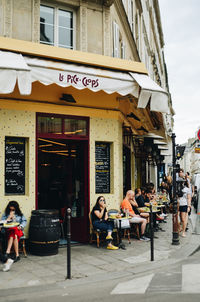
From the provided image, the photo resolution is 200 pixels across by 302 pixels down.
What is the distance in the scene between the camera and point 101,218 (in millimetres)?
9422

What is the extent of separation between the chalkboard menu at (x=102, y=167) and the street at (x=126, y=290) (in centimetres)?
Answer: 371

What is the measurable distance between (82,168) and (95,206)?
1349mm

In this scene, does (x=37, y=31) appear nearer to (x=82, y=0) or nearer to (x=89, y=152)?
(x=82, y=0)

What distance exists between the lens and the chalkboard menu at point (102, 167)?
1026 cm

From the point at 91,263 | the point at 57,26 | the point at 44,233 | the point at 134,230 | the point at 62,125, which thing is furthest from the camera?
the point at 134,230

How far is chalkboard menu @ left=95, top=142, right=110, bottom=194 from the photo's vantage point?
33.7 feet

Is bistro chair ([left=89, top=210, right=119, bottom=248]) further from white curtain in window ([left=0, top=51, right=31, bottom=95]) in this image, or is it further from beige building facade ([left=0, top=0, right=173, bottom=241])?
white curtain in window ([left=0, top=51, right=31, bottom=95])

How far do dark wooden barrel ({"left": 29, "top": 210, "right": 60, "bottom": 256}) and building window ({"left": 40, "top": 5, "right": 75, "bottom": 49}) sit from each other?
16.0ft

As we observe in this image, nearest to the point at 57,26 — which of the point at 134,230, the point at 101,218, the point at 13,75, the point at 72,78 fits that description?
the point at 72,78

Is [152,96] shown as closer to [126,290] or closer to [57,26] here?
[57,26]

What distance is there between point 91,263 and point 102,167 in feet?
10.8

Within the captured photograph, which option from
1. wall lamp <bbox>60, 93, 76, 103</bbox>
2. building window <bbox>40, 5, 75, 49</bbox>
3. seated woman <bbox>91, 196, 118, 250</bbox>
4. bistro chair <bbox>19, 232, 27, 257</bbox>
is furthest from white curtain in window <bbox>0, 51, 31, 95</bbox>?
seated woman <bbox>91, 196, 118, 250</bbox>

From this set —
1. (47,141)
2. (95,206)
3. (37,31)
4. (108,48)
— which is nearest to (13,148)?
(47,141)

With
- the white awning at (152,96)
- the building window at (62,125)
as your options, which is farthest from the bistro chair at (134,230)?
the white awning at (152,96)
